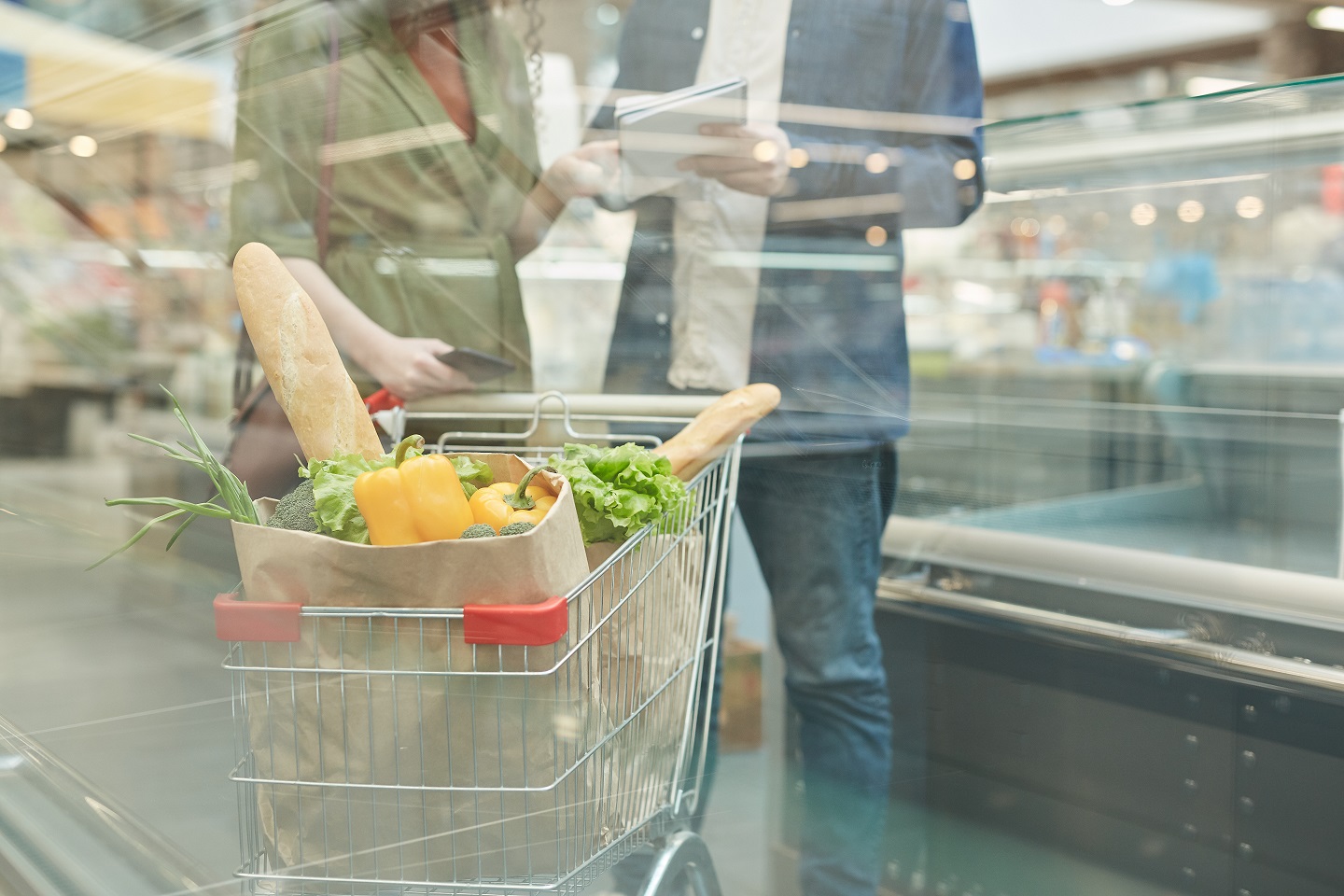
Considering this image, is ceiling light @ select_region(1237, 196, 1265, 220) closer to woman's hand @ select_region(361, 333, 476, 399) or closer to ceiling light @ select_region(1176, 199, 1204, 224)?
ceiling light @ select_region(1176, 199, 1204, 224)

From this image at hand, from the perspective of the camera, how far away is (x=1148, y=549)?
208 centimetres

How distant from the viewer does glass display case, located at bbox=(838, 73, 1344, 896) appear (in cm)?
151

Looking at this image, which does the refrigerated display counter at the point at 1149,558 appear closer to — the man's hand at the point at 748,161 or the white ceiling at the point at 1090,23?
the white ceiling at the point at 1090,23

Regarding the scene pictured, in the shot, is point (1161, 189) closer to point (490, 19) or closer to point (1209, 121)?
point (1209, 121)

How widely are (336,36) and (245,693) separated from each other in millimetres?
1080

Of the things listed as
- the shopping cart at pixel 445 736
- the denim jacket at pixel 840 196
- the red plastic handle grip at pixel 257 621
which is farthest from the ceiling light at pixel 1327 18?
the red plastic handle grip at pixel 257 621

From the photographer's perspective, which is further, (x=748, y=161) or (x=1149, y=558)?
(x=1149, y=558)

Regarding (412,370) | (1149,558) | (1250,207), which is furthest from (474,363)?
(1250,207)

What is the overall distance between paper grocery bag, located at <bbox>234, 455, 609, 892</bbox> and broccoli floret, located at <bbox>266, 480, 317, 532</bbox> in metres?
0.05

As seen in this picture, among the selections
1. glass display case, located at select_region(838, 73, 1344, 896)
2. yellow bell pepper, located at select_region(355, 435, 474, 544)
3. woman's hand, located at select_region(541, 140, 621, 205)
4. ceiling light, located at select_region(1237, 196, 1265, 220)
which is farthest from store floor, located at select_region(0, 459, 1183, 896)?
ceiling light, located at select_region(1237, 196, 1265, 220)

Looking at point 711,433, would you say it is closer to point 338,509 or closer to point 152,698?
point 338,509

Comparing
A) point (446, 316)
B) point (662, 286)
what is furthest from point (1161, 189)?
point (446, 316)

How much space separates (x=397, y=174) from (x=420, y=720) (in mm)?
968

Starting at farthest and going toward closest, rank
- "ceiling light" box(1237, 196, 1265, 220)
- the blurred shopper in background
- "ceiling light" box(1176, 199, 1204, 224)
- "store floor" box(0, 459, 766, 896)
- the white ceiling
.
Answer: "ceiling light" box(1176, 199, 1204, 224)
"ceiling light" box(1237, 196, 1265, 220)
the white ceiling
the blurred shopper in background
"store floor" box(0, 459, 766, 896)
